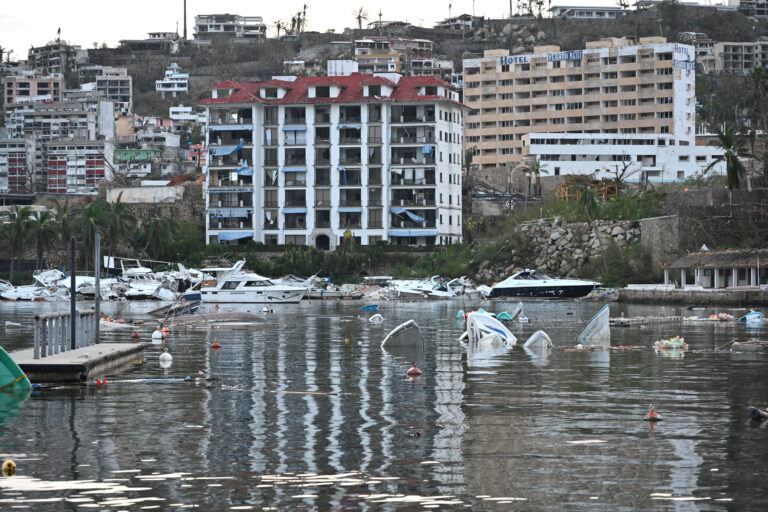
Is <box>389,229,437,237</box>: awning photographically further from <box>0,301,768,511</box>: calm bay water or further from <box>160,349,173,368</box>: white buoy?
<box>160,349,173,368</box>: white buoy

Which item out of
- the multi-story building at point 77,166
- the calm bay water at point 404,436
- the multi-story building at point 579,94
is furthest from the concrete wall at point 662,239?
the multi-story building at point 77,166

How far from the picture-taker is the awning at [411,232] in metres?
119

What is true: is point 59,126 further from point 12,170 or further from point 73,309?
point 73,309

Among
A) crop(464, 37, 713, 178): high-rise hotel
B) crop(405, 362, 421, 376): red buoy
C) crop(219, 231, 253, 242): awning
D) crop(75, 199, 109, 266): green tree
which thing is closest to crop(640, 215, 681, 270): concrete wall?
crop(219, 231, 253, 242): awning

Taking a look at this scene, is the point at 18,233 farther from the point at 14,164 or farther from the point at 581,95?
the point at 581,95

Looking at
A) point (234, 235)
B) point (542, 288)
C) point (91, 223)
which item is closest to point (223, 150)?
point (234, 235)

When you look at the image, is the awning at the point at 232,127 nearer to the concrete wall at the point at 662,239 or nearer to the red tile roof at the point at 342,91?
the red tile roof at the point at 342,91

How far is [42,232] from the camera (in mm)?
112125

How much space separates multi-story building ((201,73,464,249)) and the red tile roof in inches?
4.8

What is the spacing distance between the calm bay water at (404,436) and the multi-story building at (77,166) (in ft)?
490

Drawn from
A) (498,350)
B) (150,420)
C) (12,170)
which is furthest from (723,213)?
(12,170)

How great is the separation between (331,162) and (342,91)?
293 inches

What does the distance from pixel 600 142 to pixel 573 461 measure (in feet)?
441

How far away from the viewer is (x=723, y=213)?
301 feet
